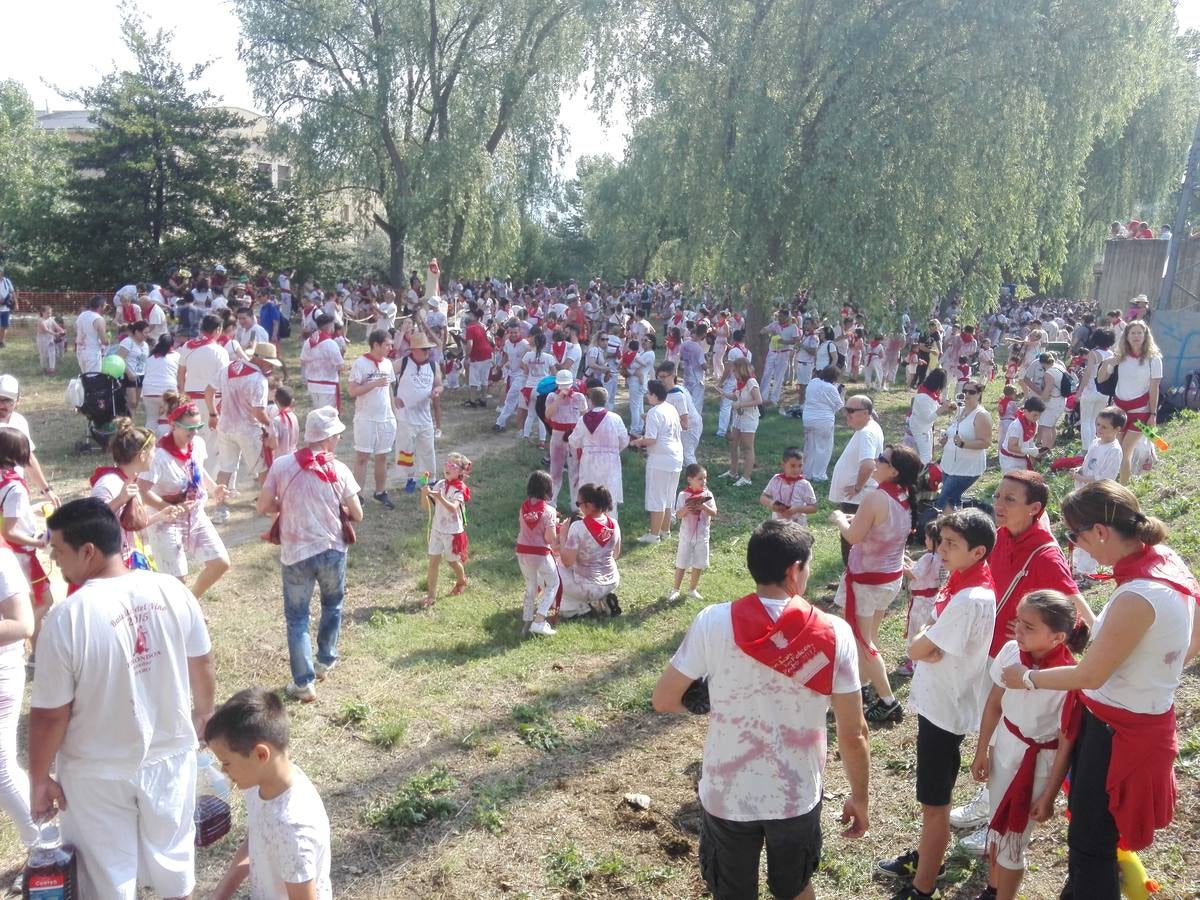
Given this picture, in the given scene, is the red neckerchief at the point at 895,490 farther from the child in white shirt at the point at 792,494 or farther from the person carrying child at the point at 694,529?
the person carrying child at the point at 694,529

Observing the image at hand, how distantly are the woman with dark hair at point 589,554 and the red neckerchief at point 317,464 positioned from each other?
7.55 ft

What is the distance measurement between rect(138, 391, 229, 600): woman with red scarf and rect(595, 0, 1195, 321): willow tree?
443 inches

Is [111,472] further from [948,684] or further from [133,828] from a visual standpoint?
[948,684]

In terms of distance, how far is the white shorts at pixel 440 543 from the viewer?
25.3ft

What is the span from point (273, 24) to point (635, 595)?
72.1ft

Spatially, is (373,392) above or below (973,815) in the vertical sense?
above

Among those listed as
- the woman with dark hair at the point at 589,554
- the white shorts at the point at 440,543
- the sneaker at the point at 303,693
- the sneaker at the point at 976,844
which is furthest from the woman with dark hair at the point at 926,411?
the sneaker at the point at 303,693

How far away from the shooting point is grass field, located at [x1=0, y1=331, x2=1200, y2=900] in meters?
4.37

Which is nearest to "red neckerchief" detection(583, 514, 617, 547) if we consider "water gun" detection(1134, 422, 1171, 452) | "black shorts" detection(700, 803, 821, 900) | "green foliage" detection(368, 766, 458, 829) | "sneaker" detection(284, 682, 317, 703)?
"sneaker" detection(284, 682, 317, 703)

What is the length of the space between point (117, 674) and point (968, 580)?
3.37 m

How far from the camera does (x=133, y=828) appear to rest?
3148mm

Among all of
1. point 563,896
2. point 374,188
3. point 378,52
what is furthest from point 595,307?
point 563,896

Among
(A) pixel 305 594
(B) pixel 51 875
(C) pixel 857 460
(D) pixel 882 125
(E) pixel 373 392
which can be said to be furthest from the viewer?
(D) pixel 882 125

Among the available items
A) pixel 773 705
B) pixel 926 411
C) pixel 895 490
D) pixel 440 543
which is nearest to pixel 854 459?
pixel 895 490
